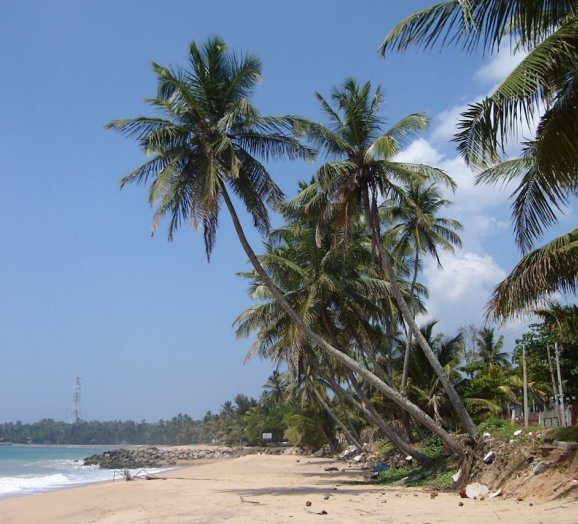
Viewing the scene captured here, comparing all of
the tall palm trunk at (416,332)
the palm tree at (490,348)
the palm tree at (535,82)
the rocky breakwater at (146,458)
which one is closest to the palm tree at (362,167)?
the tall palm trunk at (416,332)

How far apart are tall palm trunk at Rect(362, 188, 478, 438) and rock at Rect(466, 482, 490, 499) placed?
86.8 inches

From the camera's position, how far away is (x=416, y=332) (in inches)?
632

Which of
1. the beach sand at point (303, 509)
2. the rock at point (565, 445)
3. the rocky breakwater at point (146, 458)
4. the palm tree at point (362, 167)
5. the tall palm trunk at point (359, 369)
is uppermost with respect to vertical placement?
the palm tree at point (362, 167)

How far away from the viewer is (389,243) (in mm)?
23969

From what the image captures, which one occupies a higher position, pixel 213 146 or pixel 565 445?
pixel 213 146

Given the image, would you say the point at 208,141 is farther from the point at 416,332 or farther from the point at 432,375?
the point at 432,375

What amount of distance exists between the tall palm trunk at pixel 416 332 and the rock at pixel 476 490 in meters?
2.21

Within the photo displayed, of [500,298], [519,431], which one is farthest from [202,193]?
[519,431]

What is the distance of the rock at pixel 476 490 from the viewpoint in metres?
12.3

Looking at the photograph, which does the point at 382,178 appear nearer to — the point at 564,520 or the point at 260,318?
the point at 260,318

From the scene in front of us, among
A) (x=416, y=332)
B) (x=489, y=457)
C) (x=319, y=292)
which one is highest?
(x=319, y=292)

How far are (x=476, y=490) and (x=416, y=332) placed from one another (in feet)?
15.4

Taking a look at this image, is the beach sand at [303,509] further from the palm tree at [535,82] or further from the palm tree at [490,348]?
the palm tree at [490,348]

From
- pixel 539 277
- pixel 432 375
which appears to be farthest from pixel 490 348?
pixel 539 277
